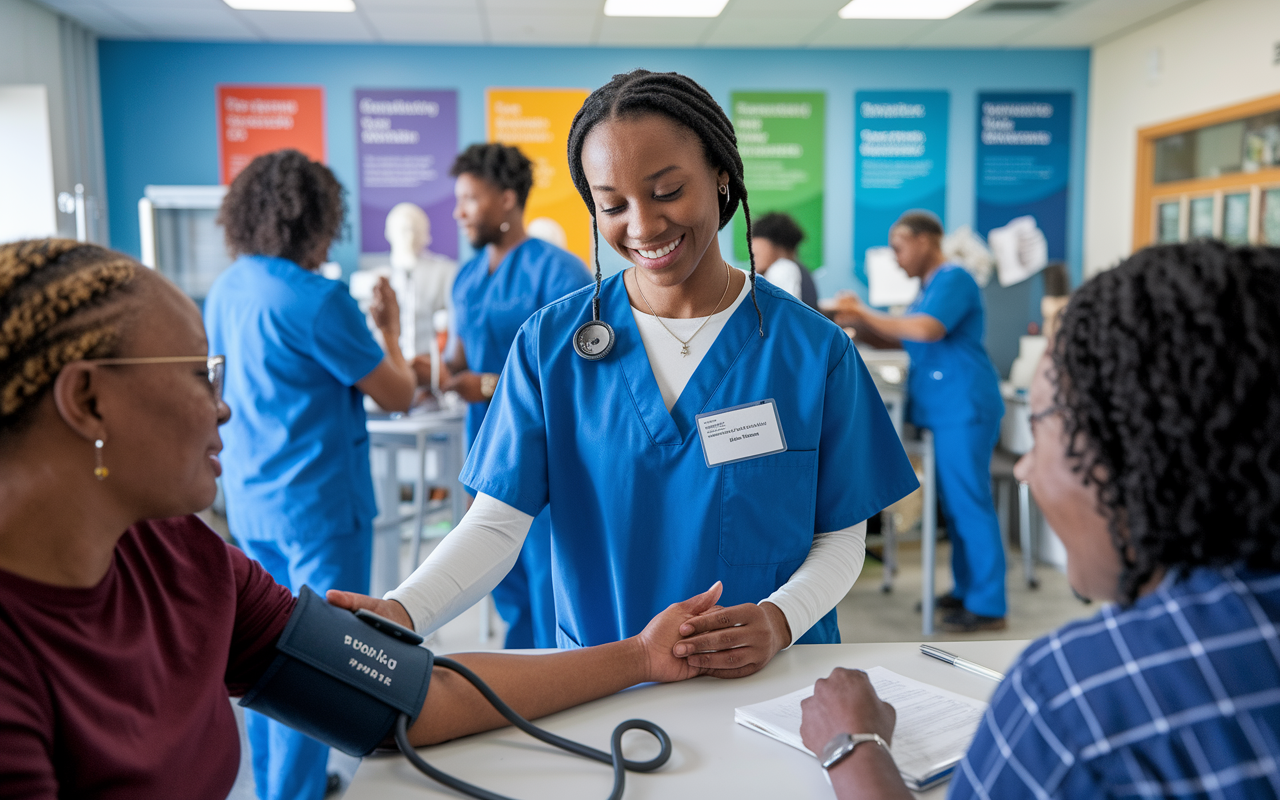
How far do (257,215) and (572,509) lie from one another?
1.33 meters

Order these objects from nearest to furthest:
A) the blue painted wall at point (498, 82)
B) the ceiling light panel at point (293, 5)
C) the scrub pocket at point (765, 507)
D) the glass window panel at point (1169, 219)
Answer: the scrub pocket at point (765, 507) < the ceiling light panel at point (293, 5) < the glass window panel at point (1169, 219) < the blue painted wall at point (498, 82)

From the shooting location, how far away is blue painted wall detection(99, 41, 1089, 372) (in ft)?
17.6

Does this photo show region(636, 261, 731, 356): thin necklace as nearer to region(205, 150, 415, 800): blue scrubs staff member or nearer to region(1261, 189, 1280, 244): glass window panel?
region(205, 150, 415, 800): blue scrubs staff member

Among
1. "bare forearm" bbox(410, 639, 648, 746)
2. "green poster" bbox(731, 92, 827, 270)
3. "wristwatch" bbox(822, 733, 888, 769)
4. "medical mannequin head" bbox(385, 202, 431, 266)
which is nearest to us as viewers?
"wristwatch" bbox(822, 733, 888, 769)

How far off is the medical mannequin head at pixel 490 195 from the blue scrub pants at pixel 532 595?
1.06 metres

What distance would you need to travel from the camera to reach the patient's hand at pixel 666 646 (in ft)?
3.21

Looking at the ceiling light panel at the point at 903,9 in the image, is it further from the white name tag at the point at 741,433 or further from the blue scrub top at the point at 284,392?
the white name tag at the point at 741,433

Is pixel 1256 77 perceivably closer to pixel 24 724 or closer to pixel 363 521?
pixel 363 521

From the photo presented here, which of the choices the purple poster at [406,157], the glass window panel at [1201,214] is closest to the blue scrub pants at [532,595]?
the purple poster at [406,157]

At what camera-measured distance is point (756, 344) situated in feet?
3.99

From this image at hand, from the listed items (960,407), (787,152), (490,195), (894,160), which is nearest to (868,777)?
(490,195)

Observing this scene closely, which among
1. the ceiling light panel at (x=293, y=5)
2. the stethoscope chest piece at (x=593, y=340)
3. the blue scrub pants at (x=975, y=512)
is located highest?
the ceiling light panel at (x=293, y=5)

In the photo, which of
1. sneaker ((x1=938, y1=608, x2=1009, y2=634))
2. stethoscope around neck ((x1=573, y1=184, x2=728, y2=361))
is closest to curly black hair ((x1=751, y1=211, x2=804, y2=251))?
sneaker ((x1=938, y1=608, x2=1009, y2=634))

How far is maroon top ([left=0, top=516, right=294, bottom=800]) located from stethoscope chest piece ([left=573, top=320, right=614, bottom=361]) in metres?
0.50
